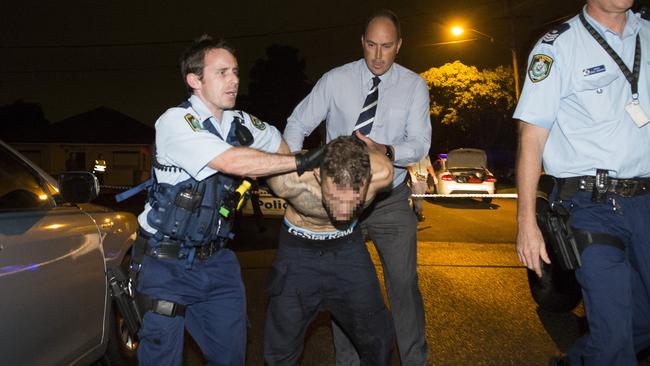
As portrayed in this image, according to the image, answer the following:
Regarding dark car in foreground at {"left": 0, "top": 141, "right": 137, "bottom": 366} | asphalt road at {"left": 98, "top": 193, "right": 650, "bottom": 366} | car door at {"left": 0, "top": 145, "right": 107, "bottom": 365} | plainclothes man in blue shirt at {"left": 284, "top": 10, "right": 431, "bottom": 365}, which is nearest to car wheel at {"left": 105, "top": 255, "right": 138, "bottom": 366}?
dark car in foreground at {"left": 0, "top": 141, "right": 137, "bottom": 366}

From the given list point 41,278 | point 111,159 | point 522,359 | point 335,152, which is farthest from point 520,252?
point 111,159

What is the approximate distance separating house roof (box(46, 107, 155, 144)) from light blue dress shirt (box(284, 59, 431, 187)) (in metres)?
39.3

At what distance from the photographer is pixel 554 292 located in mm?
5156

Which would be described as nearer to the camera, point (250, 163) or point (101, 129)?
point (250, 163)

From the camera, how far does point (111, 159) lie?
140ft

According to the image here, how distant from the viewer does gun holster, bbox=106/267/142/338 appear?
3179 mm

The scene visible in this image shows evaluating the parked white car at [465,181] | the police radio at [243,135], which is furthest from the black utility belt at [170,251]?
the parked white car at [465,181]

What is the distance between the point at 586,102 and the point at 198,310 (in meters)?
2.24

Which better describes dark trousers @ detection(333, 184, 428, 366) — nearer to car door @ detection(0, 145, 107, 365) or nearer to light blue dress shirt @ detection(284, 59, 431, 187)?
light blue dress shirt @ detection(284, 59, 431, 187)

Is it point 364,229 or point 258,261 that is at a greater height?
point 364,229

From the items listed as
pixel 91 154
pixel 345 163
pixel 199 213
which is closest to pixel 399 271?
pixel 345 163

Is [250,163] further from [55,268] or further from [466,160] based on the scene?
[466,160]

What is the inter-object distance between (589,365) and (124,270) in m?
2.82

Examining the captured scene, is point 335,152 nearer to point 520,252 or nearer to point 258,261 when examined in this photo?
point 520,252
